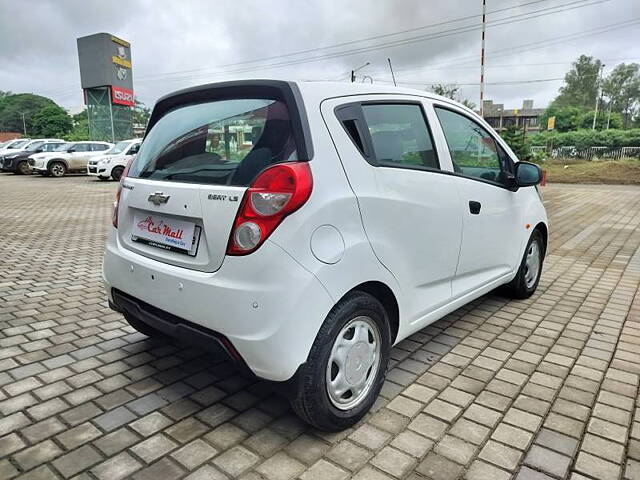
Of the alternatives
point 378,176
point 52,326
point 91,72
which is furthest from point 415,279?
point 91,72

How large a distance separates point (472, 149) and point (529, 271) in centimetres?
161

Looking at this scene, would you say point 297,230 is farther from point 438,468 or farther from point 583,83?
point 583,83

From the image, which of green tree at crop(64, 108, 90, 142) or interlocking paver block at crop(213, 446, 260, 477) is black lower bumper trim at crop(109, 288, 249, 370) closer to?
interlocking paver block at crop(213, 446, 260, 477)

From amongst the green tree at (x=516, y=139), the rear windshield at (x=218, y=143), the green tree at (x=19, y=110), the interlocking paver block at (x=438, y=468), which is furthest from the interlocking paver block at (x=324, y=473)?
the green tree at (x=19, y=110)

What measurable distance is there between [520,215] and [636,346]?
1.27 meters

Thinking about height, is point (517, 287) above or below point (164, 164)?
below

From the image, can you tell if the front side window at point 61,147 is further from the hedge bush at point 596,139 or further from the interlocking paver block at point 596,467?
the hedge bush at point 596,139

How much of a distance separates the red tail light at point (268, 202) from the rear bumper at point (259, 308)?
0.21 feet

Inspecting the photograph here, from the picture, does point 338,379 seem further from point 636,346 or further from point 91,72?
point 91,72

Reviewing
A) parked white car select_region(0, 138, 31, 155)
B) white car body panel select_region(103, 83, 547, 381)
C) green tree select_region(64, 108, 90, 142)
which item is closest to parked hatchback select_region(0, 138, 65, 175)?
parked white car select_region(0, 138, 31, 155)

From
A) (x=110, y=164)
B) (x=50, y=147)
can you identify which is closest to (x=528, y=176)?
(x=110, y=164)

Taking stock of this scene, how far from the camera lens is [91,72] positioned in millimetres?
49094

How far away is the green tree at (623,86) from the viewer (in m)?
79.5

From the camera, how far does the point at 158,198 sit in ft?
7.97
